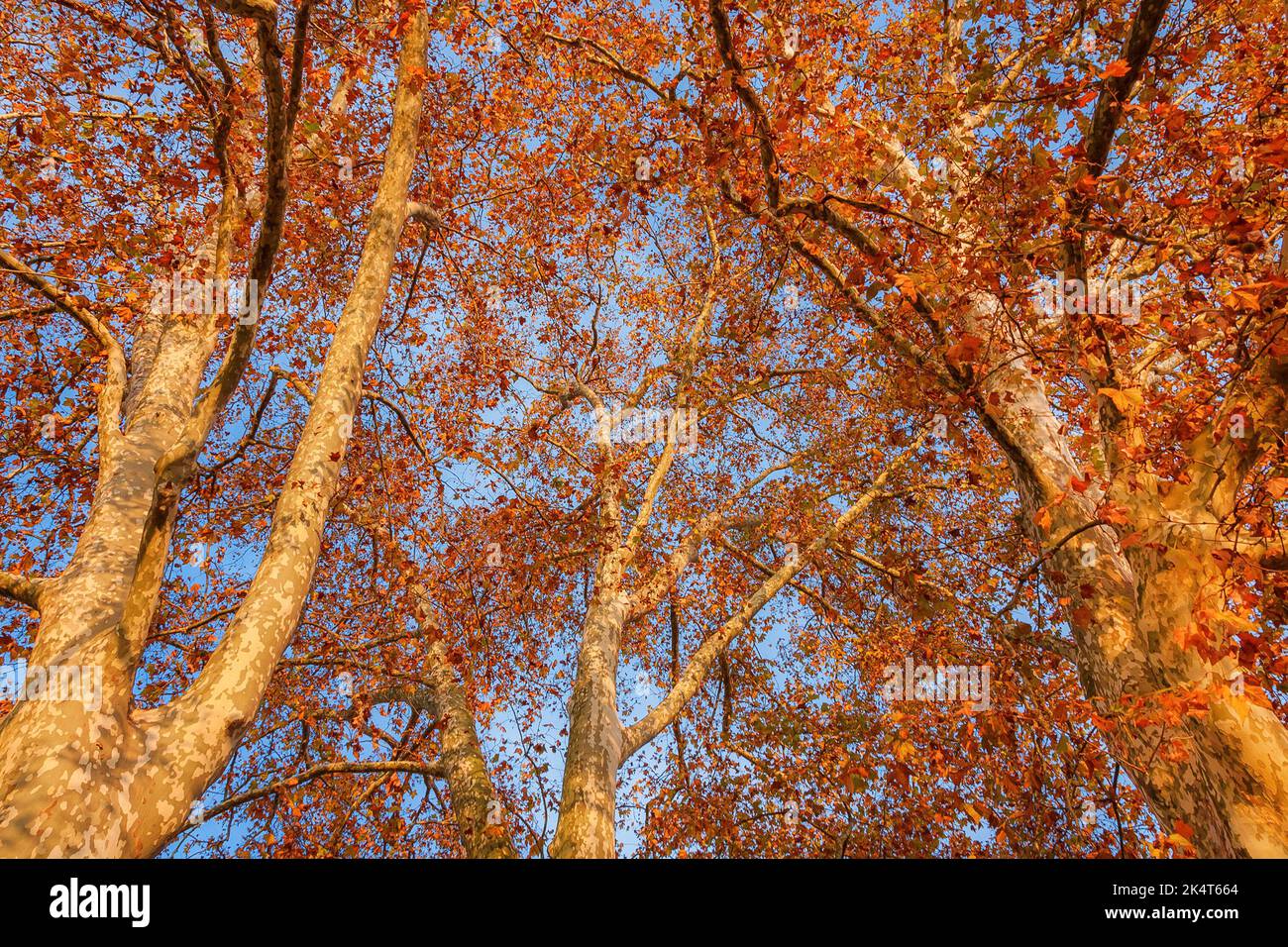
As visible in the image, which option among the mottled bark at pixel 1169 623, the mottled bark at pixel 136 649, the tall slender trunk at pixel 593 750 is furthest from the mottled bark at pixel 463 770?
the mottled bark at pixel 1169 623

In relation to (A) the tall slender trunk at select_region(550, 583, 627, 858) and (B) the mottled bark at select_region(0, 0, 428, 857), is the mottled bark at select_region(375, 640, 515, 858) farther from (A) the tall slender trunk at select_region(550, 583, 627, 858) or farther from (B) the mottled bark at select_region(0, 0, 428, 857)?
(B) the mottled bark at select_region(0, 0, 428, 857)

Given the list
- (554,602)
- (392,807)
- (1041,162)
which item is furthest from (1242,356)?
(392,807)

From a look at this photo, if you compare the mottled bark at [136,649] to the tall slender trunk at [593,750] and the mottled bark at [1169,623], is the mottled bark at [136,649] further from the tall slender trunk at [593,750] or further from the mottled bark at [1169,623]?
the mottled bark at [1169,623]

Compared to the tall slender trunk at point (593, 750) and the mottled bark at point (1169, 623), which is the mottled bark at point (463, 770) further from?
the mottled bark at point (1169, 623)

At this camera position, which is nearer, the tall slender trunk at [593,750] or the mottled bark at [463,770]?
the tall slender trunk at [593,750]

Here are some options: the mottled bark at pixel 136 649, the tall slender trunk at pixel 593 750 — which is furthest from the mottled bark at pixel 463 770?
the mottled bark at pixel 136 649

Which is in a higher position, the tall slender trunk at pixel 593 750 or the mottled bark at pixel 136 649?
the mottled bark at pixel 136 649

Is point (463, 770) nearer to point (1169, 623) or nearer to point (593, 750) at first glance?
point (593, 750)

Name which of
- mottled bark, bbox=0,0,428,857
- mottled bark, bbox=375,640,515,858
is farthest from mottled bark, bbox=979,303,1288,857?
mottled bark, bbox=375,640,515,858

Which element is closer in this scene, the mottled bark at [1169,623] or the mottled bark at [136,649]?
the mottled bark at [136,649]

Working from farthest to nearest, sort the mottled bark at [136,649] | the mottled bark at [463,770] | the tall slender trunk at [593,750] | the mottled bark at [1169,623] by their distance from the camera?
the mottled bark at [463,770] < the tall slender trunk at [593,750] < the mottled bark at [1169,623] < the mottled bark at [136,649]

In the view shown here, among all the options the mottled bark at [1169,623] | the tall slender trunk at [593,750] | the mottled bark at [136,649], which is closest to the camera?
the mottled bark at [136,649]

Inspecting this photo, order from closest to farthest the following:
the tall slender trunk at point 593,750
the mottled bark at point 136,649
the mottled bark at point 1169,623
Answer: the mottled bark at point 136,649 < the mottled bark at point 1169,623 < the tall slender trunk at point 593,750
